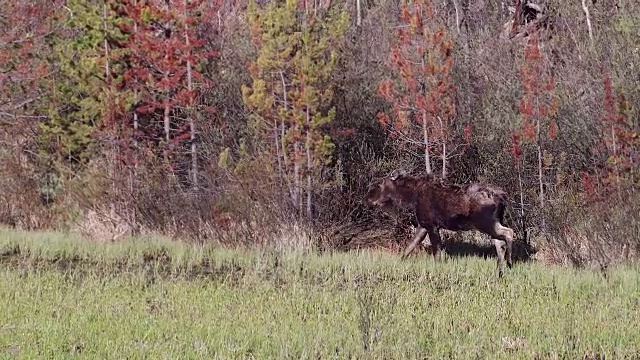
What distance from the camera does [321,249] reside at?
14312 millimetres

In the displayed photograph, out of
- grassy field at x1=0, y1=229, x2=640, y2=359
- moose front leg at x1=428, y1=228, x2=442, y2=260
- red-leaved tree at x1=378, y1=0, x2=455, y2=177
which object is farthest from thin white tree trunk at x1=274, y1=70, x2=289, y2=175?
moose front leg at x1=428, y1=228, x2=442, y2=260

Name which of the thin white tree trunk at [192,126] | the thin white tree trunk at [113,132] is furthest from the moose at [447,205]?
the thin white tree trunk at [113,132]

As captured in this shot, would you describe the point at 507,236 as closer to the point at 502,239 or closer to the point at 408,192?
the point at 502,239

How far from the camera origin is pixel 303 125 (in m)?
14.3

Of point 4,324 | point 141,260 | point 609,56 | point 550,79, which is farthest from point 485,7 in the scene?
point 4,324

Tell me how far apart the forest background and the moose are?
57.0 inches

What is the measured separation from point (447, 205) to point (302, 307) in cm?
437

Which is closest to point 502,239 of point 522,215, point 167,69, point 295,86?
point 522,215

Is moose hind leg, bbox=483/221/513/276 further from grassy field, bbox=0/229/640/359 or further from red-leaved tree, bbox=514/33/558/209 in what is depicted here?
red-leaved tree, bbox=514/33/558/209

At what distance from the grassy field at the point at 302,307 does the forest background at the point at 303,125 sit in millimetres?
2456

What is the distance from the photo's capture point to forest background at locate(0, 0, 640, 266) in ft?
46.3

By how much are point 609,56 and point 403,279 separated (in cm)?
875

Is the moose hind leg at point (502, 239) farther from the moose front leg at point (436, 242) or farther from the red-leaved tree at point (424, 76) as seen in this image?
the red-leaved tree at point (424, 76)

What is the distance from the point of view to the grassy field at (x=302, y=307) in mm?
6793
